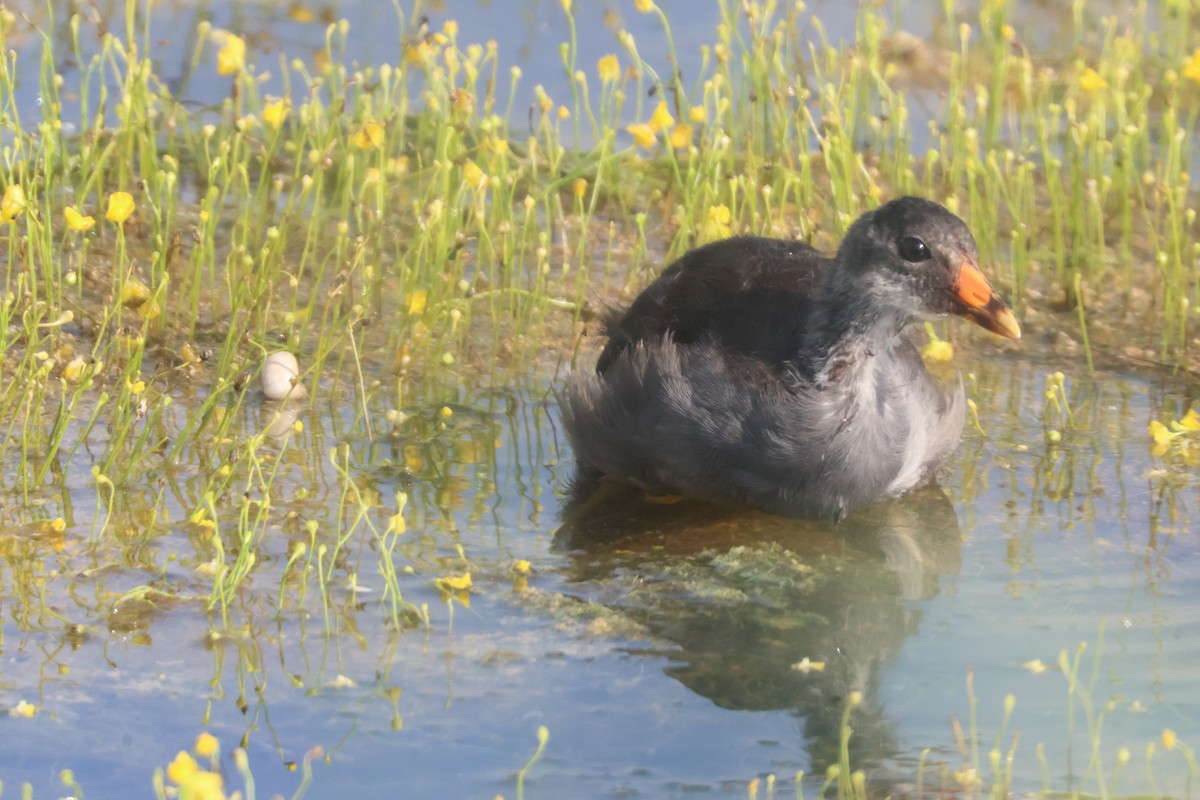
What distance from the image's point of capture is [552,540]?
4723 mm

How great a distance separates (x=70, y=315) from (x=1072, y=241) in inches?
156

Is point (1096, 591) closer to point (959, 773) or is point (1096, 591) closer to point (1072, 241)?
point (959, 773)

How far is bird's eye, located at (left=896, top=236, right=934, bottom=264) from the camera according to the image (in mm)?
4738

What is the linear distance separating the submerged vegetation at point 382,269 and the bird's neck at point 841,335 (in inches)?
27.3

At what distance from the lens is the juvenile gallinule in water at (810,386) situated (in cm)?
471

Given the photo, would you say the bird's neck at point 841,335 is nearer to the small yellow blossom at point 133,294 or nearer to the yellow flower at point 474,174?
the yellow flower at point 474,174

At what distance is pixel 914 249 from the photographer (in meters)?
4.74

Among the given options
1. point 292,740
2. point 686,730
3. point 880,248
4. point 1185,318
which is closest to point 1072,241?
point 1185,318

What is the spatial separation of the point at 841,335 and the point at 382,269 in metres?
2.48

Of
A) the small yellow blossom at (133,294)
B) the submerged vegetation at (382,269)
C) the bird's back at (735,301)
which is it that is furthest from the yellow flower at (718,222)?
the small yellow blossom at (133,294)

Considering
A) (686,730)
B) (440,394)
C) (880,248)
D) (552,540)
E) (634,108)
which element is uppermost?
(634,108)

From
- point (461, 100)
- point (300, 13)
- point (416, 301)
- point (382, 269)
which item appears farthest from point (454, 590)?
point (300, 13)

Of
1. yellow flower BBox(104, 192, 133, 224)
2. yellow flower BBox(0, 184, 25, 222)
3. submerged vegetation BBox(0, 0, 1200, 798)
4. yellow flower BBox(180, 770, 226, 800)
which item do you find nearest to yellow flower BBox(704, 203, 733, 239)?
submerged vegetation BBox(0, 0, 1200, 798)

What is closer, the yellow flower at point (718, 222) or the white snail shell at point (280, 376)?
the white snail shell at point (280, 376)
